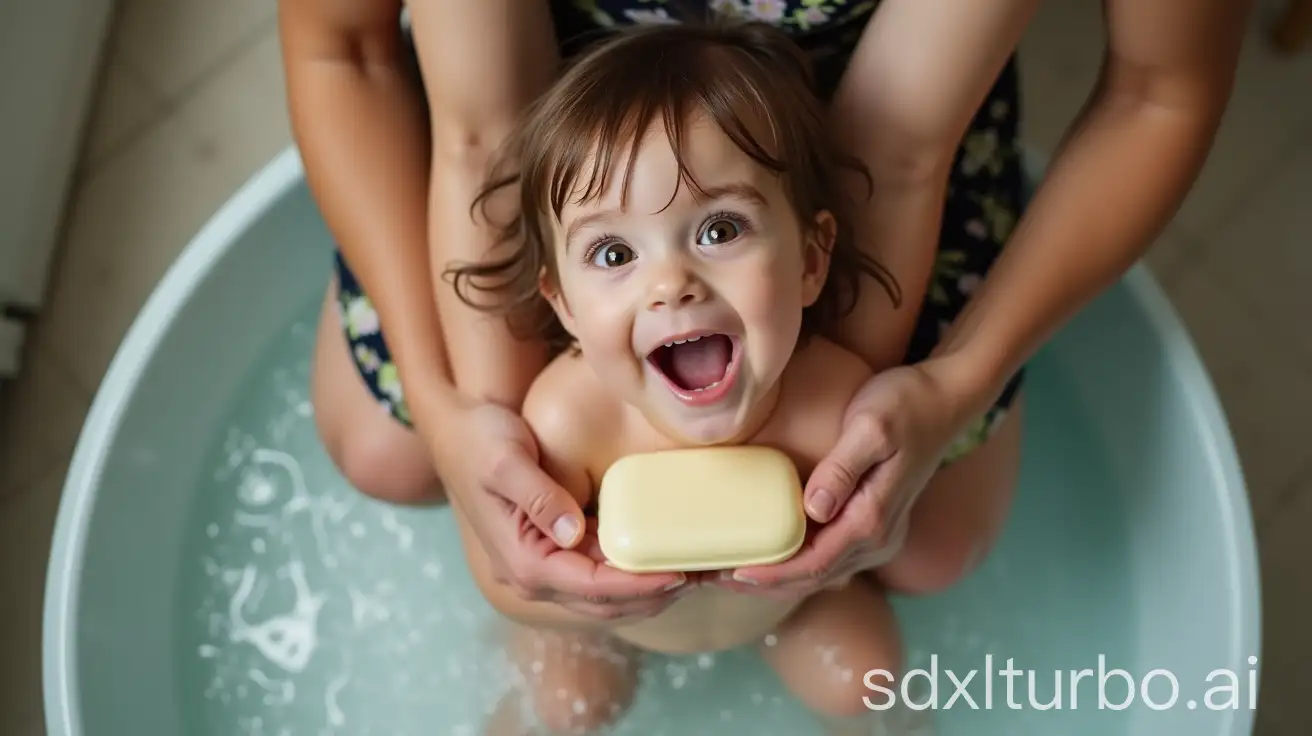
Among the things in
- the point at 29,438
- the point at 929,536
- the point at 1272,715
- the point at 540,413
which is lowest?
the point at 1272,715

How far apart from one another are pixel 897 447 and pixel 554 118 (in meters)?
0.31

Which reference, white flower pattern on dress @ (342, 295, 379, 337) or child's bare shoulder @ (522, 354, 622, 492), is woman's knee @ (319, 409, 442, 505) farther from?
child's bare shoulder @ (522, 354, 622, 492)

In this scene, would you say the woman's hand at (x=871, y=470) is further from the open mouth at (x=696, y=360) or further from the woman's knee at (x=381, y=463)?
the woman's knee at (x=381, y=463)

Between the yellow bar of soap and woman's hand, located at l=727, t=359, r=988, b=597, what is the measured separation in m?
0.02

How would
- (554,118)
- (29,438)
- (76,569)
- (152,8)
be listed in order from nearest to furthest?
(554,118), (76,569), (29,438), (152,8)

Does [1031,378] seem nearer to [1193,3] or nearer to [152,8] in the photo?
[1193,3]

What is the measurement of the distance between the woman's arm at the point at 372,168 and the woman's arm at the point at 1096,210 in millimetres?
384

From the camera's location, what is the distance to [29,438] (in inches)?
51.1

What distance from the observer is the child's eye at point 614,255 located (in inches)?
25.7

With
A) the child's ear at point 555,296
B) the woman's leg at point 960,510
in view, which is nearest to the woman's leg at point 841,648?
the woman's leg at point 960,510

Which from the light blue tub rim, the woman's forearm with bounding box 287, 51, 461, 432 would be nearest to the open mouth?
the woman's forearm with bounding box 287, 51, 461, 432

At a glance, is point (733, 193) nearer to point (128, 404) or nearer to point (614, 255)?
point (614, 255)

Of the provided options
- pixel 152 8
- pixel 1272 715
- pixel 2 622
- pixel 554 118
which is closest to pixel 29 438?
pixel 2 622

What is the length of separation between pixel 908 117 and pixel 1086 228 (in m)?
0.16
